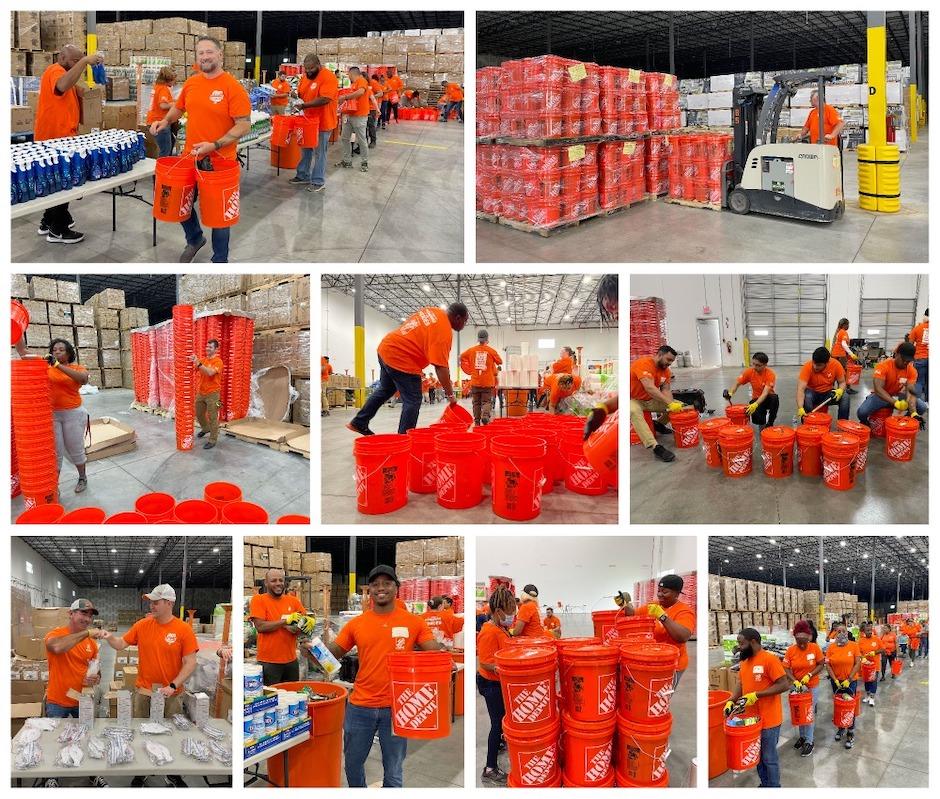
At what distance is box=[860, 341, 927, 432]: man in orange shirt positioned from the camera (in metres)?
5.73

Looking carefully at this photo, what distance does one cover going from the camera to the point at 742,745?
4078 millimetres

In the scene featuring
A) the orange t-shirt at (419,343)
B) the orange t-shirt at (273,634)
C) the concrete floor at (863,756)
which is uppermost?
the orange t-shirt at (419,343)

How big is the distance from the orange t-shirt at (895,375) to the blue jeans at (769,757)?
3.23m

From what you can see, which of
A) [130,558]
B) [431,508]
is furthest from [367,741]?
→ [130,558]

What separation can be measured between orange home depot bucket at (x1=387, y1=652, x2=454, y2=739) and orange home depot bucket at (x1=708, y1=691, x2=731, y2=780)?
1.65 m

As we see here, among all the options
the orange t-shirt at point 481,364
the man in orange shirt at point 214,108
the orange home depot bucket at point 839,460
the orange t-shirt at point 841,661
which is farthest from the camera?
the orange t-shirt at point 481,364

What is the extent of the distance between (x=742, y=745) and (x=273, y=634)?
300 centimetres

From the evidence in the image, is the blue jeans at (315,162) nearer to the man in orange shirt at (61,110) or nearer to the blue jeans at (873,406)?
the man in orange shirt at (61,110)

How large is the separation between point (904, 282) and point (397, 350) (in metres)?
6.95

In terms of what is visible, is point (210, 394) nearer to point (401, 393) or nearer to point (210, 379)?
point (210, 379)

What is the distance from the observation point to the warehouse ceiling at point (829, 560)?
60.5ft

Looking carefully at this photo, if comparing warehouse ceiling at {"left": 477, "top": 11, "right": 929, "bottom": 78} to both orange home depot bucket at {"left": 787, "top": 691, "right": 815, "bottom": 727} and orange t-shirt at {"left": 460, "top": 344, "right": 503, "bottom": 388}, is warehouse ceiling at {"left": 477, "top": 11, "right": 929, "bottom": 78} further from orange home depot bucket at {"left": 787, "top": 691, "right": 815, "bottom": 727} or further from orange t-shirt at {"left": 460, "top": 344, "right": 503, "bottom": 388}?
orange home depot bucket at {"left": 787, "top": 691, "right": 815, "bottom": 727}

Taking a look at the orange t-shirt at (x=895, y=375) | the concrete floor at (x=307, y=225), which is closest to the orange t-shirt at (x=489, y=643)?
the concrete floor at (x=307, y=225)
